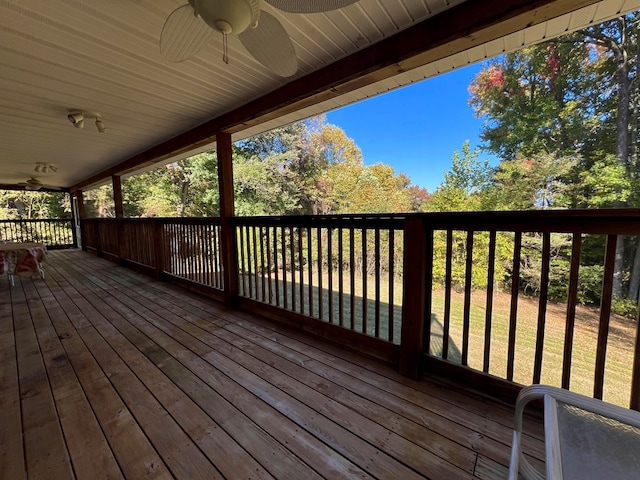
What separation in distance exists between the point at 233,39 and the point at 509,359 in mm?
2671

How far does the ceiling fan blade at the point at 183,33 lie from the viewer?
1349 millimetres

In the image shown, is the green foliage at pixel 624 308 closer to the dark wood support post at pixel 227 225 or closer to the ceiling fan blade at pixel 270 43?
the dark wood support post at pixel 227 225

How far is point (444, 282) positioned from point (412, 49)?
1.86 m

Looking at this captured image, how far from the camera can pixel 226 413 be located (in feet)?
4.97

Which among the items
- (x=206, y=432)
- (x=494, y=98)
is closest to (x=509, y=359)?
(x=206, y=432)

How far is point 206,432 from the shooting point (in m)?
1.38

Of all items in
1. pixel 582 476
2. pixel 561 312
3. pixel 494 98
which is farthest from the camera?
pixel 494 98

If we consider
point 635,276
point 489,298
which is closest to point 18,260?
point 489,298

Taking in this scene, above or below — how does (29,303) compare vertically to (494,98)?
below

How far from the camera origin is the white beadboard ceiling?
5.34 feet

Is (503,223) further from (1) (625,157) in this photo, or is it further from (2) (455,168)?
(2) (455,168)

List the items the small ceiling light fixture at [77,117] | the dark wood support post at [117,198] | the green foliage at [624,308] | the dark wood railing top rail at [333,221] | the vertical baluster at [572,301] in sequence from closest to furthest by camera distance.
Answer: the vertical baluster at [572,301] < the dark wood railing top rail at [333,221] < the small ceiling light fixture at [77,117] < the green foliage at [624,308] < the dark wood support post at [117,198]

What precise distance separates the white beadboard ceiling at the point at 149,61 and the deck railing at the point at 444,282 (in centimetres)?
123

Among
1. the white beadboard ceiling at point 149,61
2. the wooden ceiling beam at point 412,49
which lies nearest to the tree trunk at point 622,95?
the white beadboard ceiling at point 149,61
